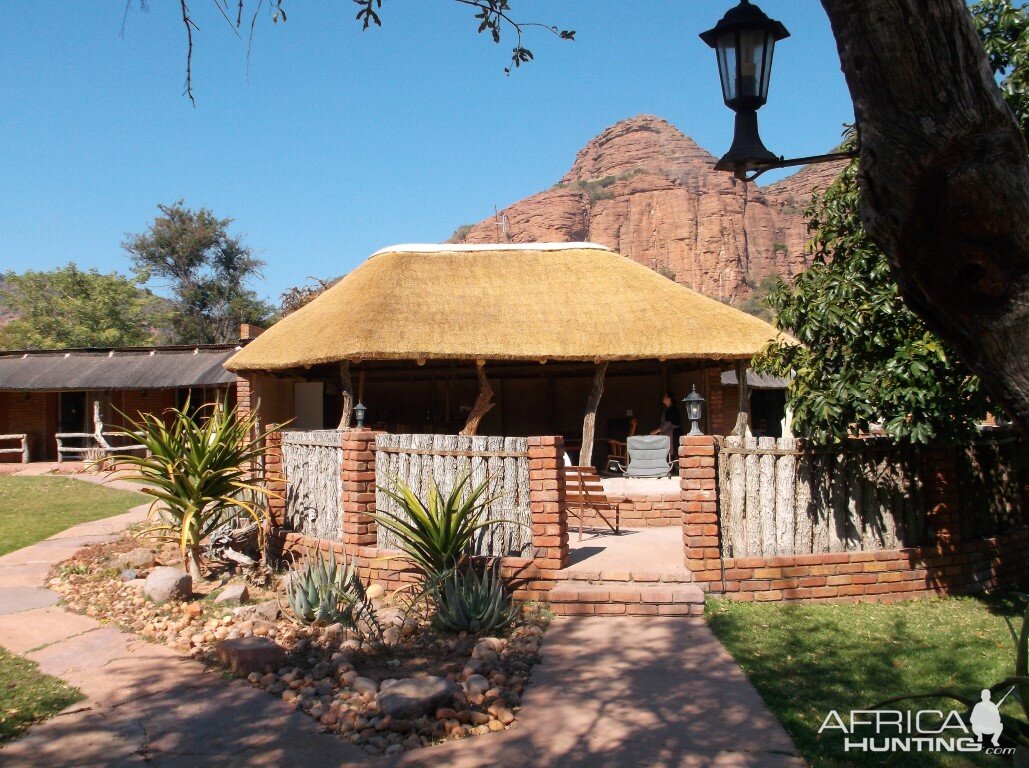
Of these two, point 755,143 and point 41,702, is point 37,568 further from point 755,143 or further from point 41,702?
point 755,143

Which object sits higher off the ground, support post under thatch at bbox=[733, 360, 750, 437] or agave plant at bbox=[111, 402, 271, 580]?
support post under thatch at bbox=[733, 360, 750, 437]

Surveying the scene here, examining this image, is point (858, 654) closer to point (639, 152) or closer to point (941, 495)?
point (941, 495)

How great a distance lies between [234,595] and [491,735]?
139 inches

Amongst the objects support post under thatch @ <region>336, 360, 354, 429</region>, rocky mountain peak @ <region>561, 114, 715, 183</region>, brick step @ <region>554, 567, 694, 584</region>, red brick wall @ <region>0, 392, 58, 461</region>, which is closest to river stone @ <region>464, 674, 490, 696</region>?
brick step @ <region>554, 567, 694, 584</region>

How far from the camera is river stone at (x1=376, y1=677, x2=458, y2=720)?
403 centimetres

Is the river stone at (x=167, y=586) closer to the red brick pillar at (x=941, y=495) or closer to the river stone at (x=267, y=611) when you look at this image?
the river stone at (x=267, y=611)

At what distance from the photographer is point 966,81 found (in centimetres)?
183

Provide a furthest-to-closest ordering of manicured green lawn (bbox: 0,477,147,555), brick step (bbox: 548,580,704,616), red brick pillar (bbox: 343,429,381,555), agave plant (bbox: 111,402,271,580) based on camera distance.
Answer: manicured green lawn (bbox: 0,477,147,555)
agave plant (bbox: 111,402,271,580)
red brick pillar (bbox: 343,429,381,555)
brick step (bbox: 548,580,704,616)

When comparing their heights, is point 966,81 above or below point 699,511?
above

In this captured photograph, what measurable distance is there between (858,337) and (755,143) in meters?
3.25

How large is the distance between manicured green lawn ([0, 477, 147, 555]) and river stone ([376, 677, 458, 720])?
266 inches

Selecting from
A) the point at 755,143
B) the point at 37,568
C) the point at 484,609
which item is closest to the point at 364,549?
the point at 484,609

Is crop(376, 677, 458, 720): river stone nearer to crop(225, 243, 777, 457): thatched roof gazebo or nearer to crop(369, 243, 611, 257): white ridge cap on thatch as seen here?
crop(225, 243, 777, 457): thatched roof gazebo

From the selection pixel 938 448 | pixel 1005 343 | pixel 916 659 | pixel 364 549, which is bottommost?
pixel 916 659
